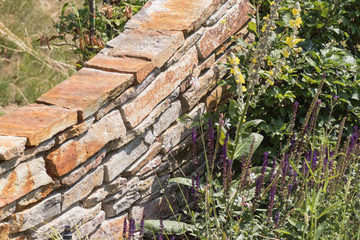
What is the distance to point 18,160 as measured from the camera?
2146 mm

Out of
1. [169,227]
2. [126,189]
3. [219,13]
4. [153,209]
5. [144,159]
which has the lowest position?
[153,209]

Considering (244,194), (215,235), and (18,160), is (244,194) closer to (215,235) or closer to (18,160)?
(215,235)

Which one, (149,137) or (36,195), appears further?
(149,137)

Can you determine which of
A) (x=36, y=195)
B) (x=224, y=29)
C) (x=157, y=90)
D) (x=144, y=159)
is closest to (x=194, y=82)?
(x=157, y=90)

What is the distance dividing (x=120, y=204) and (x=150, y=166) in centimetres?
27

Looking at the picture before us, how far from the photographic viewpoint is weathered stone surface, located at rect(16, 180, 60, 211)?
2.23 meters

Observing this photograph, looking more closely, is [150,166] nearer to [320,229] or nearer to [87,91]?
[87,91]

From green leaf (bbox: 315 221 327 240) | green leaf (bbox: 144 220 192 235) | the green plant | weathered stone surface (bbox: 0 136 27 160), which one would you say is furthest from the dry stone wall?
green leaf (bbox: 315 221 327 240)

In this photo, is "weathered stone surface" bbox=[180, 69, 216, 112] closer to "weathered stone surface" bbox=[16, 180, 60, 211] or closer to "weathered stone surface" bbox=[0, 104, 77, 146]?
"weathered stone surface" bbox=[0, 104, 77, 146]

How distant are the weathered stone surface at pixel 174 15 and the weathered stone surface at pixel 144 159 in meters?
0.71

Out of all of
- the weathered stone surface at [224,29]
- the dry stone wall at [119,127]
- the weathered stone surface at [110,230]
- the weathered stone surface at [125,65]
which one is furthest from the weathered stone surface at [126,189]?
the weathered stone surface at [224,29]

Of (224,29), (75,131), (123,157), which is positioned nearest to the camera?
(75,131)

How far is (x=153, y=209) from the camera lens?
10.1 ft

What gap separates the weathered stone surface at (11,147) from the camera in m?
2.05
